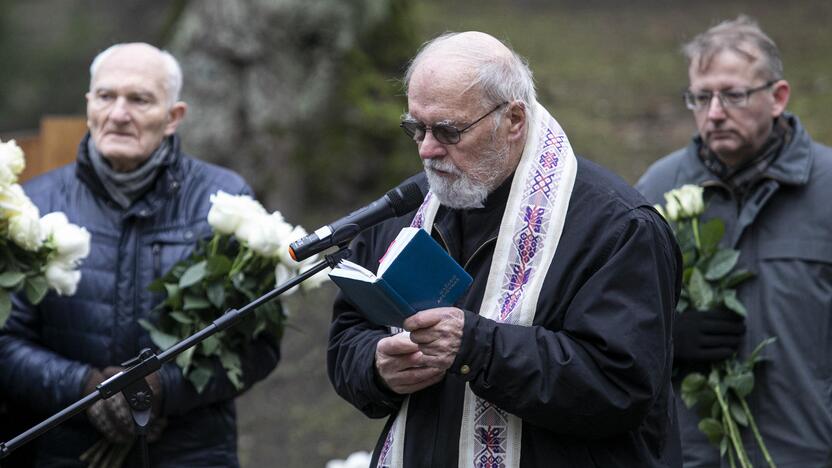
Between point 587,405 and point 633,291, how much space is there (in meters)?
0.31

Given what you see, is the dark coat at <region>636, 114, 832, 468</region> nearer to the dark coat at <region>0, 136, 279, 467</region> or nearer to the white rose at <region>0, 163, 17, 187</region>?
the dark coat at <region>0, 136, 279, 467</region>

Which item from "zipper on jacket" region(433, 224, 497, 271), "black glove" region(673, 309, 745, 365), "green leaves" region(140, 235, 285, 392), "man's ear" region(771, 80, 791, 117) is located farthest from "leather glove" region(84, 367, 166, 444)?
"man's ear" region(771, 80, 791, 117)

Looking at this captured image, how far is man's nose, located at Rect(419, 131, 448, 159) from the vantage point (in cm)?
293

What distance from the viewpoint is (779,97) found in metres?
3.96

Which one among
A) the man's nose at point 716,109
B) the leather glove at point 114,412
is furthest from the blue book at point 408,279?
the man's nose at point 716,109

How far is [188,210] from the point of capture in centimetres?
397

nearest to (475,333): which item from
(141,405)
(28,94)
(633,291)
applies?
(633,291)

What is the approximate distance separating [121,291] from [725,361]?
2.10 metres

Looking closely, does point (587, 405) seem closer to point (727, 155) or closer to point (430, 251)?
point (430, 251)

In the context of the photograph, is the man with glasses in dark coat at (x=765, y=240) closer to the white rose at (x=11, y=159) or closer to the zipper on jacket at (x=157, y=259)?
the zipper on jacket at (x=157, y=259)

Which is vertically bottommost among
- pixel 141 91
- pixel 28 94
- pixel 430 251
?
pixel 430 251

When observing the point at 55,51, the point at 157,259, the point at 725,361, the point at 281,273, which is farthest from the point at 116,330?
the point at 55,51

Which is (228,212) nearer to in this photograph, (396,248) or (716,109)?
(396,248)

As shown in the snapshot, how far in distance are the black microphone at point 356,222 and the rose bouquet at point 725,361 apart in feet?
4.16
